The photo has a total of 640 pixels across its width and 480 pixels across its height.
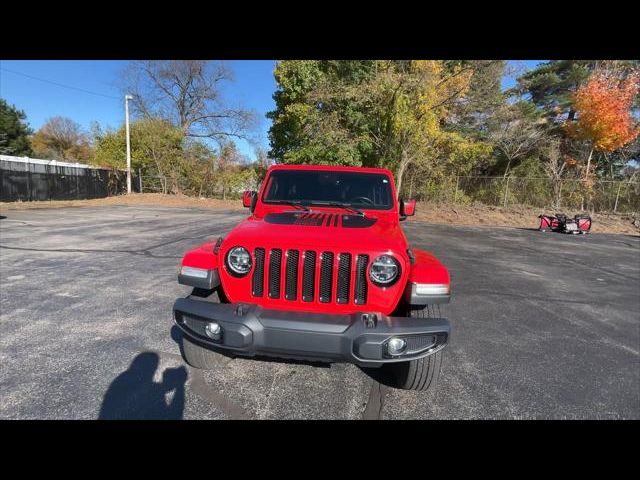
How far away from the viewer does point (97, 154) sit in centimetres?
2994

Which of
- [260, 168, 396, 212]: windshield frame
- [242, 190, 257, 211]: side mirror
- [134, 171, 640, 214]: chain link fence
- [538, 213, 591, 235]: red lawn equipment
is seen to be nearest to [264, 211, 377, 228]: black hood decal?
[260, 168, 396, 212]: windshield frame

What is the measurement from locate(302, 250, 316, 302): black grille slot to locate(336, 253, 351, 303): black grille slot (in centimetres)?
17

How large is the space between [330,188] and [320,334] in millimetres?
2103

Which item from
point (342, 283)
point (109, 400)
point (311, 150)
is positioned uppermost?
point (311, 150)

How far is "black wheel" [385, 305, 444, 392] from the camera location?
96.4 inches

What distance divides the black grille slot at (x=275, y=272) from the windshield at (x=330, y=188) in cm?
136

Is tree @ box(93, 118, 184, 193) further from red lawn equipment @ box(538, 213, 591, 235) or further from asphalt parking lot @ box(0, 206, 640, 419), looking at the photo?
red lawn equipment @ box(538, 213, 591, 235)

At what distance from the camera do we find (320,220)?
2865 millimetres

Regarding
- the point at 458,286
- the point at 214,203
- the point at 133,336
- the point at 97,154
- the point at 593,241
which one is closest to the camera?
the point at 133,336

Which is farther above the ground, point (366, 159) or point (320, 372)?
point (366, 159)
